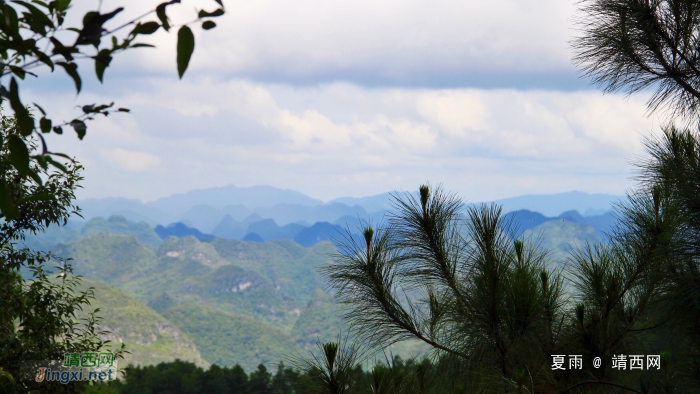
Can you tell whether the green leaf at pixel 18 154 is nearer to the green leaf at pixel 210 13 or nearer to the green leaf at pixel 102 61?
the green leaf at pixel 102 61

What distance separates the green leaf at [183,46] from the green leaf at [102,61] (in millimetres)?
161

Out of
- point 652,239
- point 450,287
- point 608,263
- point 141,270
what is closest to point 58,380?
point 450,287

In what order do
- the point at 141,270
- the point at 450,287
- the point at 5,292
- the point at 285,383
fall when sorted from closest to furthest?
the point at 285,383
the point at 450,287
the point at 5,292
the point at 141,270

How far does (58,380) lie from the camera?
4.74 m

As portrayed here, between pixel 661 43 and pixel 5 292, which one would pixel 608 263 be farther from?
pixel 5 292

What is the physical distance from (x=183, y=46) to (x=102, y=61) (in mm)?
182

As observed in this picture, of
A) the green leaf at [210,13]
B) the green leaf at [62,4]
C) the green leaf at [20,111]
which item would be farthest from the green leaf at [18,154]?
the green leaf at [210,13]

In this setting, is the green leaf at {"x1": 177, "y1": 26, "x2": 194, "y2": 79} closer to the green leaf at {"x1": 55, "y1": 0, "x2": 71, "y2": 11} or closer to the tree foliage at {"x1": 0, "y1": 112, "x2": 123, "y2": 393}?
the green leaf at {"x1": 55, "y1": 0, "x2": 71, "y2": 11}

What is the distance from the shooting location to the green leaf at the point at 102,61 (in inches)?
41.4

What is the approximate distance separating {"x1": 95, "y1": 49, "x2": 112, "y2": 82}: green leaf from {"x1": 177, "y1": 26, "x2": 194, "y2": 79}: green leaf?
0.53 ft

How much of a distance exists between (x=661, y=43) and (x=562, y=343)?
219 cm

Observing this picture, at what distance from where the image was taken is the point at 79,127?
1164mm

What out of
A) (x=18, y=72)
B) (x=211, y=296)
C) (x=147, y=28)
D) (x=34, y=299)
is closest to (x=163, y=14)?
(x=147, y=28)

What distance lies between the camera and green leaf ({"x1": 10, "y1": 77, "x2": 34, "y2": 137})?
0.96 meters
